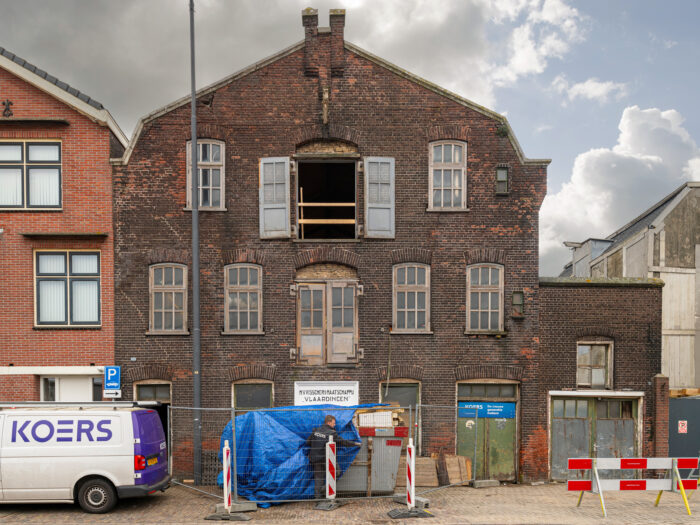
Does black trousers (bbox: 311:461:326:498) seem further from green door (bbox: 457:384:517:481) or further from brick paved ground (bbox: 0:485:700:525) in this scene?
green door (bbox: 457:384:517:481)

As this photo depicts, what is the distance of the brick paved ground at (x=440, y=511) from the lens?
10773 millimetres

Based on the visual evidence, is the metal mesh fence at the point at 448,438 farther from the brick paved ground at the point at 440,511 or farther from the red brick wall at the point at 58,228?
the red brick wall at the point at 58,228

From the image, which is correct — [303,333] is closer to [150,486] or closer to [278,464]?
[278,464]

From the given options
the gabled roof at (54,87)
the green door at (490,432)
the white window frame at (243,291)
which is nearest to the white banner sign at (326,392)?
the white window frame at (243,291)

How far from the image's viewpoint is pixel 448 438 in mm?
14758

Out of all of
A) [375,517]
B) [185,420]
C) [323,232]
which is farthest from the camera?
[323,232]

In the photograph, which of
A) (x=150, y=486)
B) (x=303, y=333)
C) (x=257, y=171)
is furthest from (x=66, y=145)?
(x=150, y=486)

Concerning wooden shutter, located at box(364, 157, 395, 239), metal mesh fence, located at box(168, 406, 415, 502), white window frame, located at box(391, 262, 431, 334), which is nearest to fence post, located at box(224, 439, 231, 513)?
metal mesh fence, located at box(168, 406, 415, 502)

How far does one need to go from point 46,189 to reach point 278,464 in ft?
32.3

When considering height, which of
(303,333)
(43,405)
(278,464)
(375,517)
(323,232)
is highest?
(323,232)

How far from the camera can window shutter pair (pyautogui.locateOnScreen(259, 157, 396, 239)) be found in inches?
589

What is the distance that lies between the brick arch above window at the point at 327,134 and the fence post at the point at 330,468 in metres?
7.82

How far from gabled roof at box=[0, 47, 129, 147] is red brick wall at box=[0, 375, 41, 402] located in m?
7.11

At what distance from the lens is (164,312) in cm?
1494
